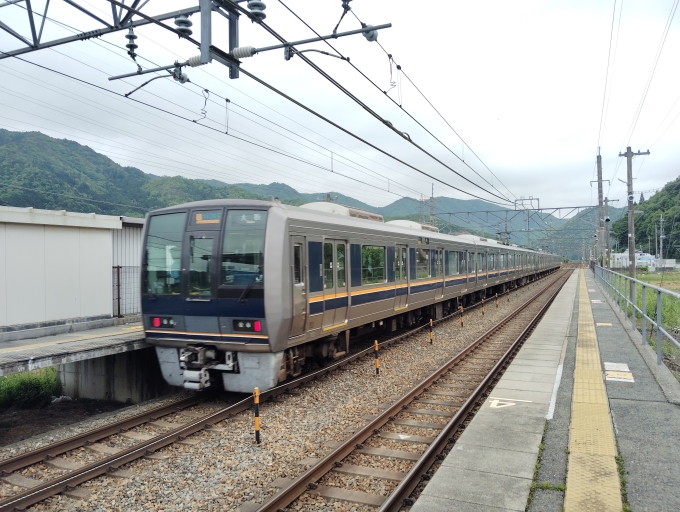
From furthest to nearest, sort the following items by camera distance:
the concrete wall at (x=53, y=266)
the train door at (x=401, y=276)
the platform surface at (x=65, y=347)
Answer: the train door at (x=401, y=276)
the concrete wall at (x=53, y=266)
the platform surface at (x=65, y=347)

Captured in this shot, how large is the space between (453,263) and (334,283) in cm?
977

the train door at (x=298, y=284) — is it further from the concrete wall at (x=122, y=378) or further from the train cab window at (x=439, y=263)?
the train cab window at (x=439, y=263)

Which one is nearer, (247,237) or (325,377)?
(247,237)

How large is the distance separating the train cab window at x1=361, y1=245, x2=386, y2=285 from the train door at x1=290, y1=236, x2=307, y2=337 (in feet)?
8.35

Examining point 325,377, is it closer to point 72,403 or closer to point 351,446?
point 351,446

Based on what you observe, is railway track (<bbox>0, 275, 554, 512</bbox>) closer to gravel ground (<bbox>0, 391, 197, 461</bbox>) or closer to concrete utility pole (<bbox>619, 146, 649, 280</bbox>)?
gravel ground (<bbox>0, 391, 197, 461</bbox>)

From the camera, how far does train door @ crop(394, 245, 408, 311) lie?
41.4ft

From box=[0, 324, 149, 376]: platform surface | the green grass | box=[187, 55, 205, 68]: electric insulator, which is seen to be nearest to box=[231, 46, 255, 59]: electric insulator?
box=[187, 55, 205, 68]: electric insulator

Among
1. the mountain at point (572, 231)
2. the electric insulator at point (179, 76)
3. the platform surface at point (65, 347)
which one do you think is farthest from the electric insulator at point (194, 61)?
the mountain at point (572, 231)

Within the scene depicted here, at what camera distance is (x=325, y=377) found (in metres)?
9.20

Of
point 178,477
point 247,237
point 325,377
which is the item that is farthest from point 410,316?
point 178,477

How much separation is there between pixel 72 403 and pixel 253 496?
282 inches

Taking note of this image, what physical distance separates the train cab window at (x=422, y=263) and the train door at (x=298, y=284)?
653cm

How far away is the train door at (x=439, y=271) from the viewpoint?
16.1 meters
